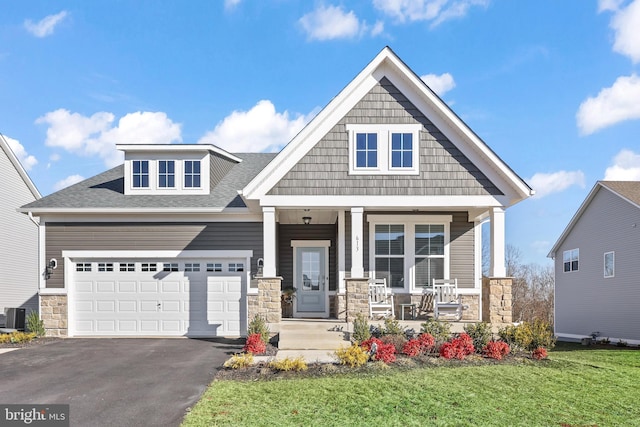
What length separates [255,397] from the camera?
7.90m

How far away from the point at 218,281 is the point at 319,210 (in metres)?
3.80

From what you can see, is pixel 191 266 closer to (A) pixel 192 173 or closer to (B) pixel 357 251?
(A) pixel 192 173

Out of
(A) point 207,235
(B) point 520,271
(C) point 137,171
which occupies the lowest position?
(B) point 520,271

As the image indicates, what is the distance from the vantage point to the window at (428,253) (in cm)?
1519

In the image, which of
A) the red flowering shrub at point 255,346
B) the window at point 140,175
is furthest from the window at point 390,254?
the window at point 140,175

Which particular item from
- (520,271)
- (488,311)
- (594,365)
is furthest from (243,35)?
(520,271)

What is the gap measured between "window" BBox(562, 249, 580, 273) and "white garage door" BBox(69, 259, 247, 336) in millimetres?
16694

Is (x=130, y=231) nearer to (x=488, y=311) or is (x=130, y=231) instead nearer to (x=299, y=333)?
(x=299, y=333)

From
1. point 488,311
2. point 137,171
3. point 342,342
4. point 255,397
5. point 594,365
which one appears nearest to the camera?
point 255,397

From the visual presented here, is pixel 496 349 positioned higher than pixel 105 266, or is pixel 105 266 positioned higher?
pixel 105 266

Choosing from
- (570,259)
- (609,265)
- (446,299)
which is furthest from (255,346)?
(570,259)

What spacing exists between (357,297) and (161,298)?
6165mm

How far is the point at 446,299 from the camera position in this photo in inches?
567

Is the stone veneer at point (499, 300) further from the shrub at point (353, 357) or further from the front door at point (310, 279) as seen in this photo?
the front door at point (310, 279)
